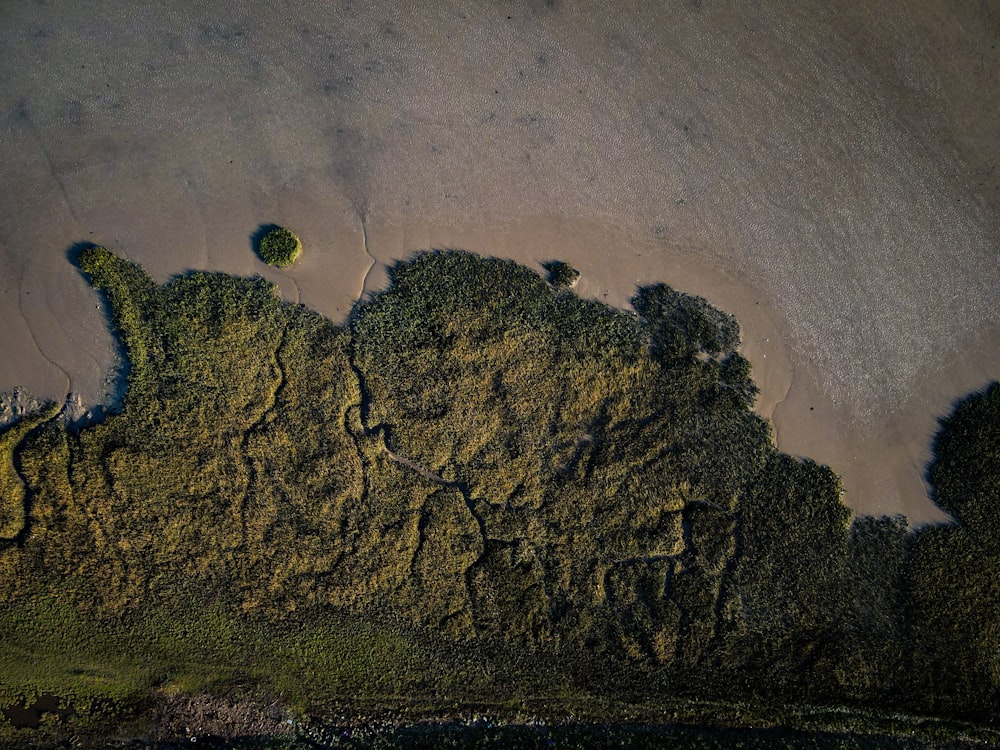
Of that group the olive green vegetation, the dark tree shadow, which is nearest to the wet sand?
the dark tree shadow

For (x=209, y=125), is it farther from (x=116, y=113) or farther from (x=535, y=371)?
(x=535, y=371)

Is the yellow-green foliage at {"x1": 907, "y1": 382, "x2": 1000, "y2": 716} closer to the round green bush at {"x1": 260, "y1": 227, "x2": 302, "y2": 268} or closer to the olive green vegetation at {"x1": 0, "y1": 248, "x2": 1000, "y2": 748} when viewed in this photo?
the olive green vegetation at {"x1": 0, "y1": 248, "x2": 1000, "y2": 748}

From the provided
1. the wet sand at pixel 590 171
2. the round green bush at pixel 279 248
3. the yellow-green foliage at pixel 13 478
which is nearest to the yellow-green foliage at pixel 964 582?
the wet sand at pixel 590 171

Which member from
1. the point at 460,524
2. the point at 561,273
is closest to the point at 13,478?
the point at 460,524

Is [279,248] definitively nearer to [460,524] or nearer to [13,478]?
[460,524]

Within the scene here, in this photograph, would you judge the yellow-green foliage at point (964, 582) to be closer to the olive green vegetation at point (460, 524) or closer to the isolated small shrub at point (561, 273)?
the olive green vegetation at point (460, 524)

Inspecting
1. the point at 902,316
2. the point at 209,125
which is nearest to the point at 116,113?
the point at 209,125
